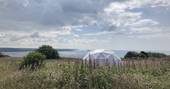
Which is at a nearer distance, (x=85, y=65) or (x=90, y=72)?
(x=90, y=72)

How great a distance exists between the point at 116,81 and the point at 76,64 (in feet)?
6.05

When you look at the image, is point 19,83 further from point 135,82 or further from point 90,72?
point 135,82

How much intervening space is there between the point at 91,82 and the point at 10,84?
103 inches

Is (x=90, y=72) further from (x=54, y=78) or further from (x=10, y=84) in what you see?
(x=10, y=84)

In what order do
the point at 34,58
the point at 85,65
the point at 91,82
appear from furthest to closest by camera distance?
the point at 34,58 < the point at 85,65 < the point at 91,82

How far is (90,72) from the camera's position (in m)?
12.0

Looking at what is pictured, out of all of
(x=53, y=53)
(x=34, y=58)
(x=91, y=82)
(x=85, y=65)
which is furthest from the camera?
(x=53, y=53)

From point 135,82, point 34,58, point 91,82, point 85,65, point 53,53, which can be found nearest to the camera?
point 91,82

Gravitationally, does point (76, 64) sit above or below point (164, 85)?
above

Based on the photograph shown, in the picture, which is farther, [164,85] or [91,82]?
[164,85]

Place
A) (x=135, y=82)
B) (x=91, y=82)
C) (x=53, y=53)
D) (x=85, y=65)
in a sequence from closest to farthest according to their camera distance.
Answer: (x=91, y=82), (x=135, y=82), (x=85, y=65), (x=53, y=53)

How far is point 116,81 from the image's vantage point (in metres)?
11.9

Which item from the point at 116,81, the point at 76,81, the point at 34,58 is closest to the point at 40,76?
the point at 76,81

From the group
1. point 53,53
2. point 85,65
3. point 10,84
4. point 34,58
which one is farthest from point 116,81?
point 53,53
